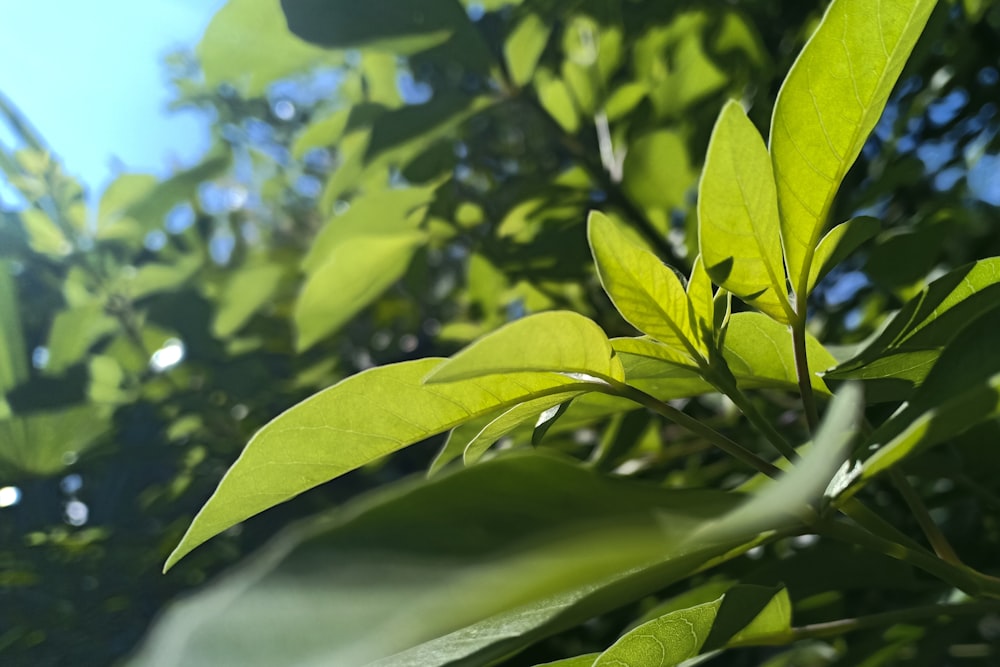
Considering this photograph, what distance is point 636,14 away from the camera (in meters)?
1.00

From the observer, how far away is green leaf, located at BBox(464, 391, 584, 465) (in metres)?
0.35

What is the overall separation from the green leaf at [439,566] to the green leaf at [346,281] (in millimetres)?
629

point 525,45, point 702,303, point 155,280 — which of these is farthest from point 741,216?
point 155,280

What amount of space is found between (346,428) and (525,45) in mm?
713

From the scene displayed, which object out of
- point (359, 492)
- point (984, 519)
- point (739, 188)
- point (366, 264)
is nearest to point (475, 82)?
point (366, 264)

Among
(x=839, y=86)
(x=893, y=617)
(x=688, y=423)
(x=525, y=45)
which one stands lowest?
(x=893, y=617)

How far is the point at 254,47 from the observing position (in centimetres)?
88

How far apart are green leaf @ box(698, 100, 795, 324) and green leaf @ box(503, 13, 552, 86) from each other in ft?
2.08

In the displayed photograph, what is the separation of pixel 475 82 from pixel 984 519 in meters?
1.08

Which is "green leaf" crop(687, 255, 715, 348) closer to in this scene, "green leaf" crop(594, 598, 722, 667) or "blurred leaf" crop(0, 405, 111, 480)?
"green leaf" crop(594, 598, 722, 667)

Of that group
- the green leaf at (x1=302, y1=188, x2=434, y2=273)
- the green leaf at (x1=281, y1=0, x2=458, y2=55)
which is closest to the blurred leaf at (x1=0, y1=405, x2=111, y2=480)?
the green leaf at (x1=302, y1=188, x2=434, y2=273)

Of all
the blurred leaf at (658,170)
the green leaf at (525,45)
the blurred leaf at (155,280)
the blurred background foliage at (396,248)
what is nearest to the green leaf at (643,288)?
the blurred background foliage at (396,248)

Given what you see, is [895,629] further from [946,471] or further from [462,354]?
[462,354]

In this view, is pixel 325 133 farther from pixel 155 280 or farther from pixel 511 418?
pixel 511 418
